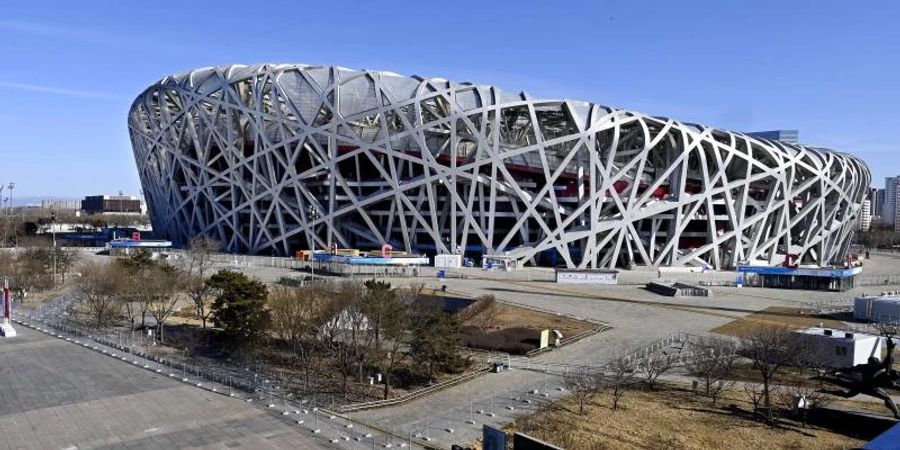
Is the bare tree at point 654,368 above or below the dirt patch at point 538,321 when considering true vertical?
below

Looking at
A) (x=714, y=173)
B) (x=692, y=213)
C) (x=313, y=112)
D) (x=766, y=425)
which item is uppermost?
(x=313, y=112)

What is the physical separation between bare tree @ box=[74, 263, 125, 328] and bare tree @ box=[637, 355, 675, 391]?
25.4 metres

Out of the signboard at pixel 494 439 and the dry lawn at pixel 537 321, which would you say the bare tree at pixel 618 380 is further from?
the signboard at pixel 494 439

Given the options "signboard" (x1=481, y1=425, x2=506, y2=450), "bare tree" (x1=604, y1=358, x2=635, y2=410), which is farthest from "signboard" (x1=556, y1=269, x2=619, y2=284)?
"signboard" (x1=481, y1=425, x2=506, y2=450)

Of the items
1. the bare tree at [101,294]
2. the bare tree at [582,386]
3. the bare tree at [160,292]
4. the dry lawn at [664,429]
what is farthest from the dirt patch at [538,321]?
the bare tree at [101,294]

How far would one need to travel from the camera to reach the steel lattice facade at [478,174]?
5684cm

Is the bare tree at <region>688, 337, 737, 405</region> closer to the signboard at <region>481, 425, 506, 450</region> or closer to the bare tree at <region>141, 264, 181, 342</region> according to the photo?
the signboard at <region>481, 425, 506, 450</region>

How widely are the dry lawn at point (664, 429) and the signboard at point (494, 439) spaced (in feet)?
11.9

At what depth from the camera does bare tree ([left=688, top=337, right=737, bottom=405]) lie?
21.9m

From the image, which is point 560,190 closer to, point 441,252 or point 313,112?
point 441,252

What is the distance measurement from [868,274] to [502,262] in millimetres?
39302

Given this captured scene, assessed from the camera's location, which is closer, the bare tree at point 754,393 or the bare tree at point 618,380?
the bare tree at point 754,393

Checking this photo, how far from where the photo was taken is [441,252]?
57.7 meters

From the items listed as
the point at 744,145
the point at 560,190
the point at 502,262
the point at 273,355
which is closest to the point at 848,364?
the point at 273,355
